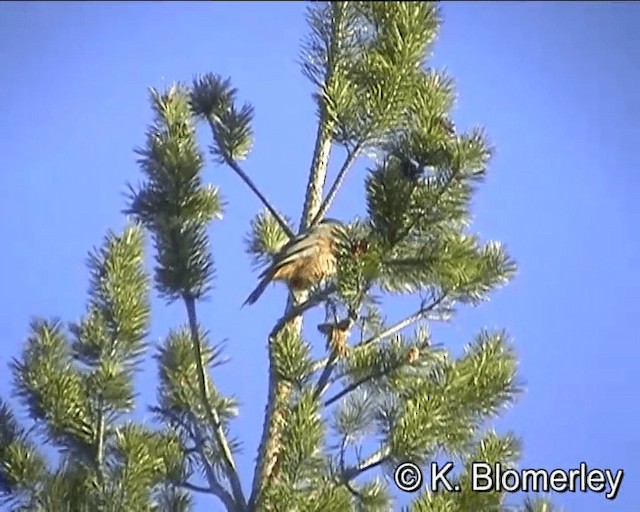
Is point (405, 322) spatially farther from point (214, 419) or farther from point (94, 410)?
point (94, 410)

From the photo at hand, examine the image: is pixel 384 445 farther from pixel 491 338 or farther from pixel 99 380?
pixel 99 380

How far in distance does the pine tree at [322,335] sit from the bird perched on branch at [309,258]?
0.02m

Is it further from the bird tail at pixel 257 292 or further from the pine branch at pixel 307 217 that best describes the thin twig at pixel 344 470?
the bird tail at pixel 257 292

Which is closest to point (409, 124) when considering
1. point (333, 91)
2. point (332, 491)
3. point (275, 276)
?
point (333, 91)

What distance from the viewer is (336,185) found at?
41.4 inches

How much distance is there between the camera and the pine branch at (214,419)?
3.38 ft

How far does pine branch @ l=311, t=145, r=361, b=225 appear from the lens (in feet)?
3.34

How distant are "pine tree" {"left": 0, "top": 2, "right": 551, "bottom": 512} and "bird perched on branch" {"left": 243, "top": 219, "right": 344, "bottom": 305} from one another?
0.02 meters

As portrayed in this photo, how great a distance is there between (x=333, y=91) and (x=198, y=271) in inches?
9.5

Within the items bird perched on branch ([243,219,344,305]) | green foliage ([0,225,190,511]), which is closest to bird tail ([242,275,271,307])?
bird perched on branch ([243,219,344,305])

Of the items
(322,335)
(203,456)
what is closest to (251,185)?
(322,335)

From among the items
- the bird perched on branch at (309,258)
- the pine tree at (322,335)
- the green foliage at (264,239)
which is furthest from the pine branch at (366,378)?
the green foliage at (264,239)

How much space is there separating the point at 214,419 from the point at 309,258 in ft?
0.63

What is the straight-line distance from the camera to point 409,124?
96cm
